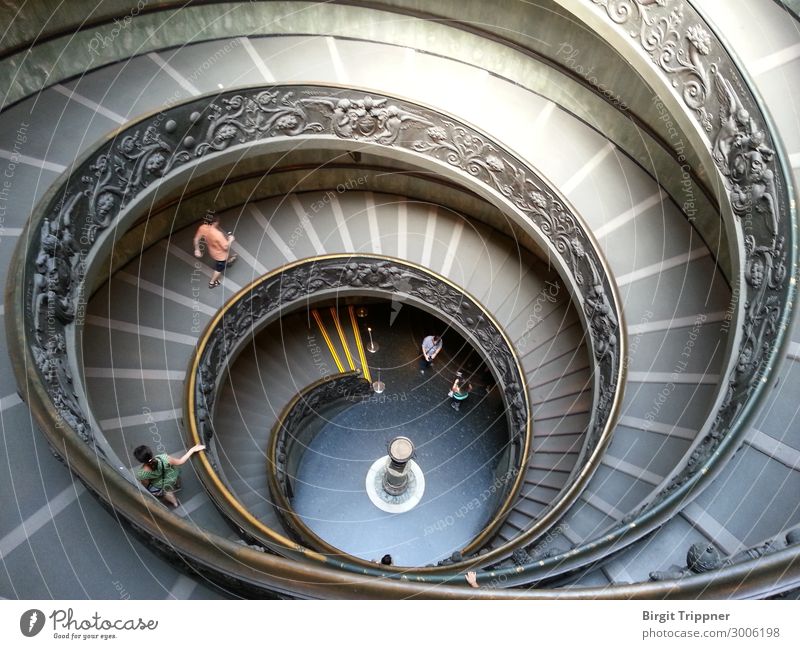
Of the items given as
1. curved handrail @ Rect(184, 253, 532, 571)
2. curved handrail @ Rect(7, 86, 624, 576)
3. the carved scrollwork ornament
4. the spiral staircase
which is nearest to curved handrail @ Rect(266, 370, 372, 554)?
curved handrail @ Rect(184, 253, 532, 571)

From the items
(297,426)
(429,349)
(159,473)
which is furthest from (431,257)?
(159,473)

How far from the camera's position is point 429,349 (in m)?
11.7

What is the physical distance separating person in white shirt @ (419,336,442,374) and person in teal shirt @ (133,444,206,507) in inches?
255

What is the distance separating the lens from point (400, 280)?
10492 millimetres

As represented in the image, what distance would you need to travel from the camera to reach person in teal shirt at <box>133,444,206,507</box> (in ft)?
18.2

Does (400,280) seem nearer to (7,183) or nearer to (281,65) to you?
(281,65)

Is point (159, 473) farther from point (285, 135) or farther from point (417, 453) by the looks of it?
point (417, 453)

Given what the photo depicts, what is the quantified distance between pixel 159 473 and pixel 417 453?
6.14 meters

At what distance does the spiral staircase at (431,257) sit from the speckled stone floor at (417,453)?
88cm
